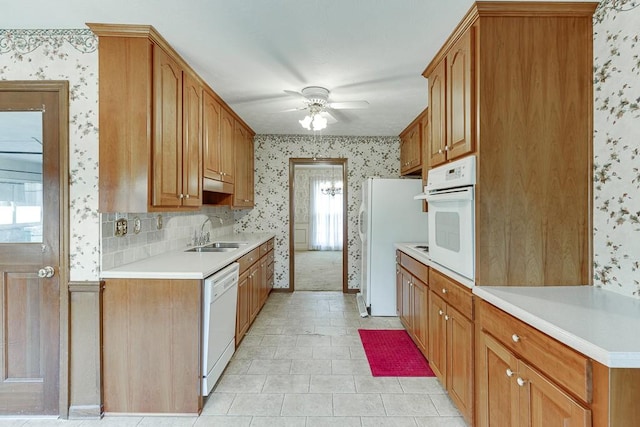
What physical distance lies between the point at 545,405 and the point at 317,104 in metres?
2.73

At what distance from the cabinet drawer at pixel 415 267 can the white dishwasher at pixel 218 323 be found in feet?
5.09

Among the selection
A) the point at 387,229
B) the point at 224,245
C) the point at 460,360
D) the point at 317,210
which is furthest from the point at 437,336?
the point at 317,210

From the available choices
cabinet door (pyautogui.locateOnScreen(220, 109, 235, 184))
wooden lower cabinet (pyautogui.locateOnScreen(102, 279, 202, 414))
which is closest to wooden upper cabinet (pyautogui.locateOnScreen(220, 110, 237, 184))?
cabinet door (pyautogui.locateOnScreen(220, 109, 235, 184))

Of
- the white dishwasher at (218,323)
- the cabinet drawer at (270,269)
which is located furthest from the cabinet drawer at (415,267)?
the cabinet drawer at (270,269)

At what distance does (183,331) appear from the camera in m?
2.05

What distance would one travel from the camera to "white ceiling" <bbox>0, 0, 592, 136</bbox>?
1779 mm

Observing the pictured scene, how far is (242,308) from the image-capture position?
3.07 meters

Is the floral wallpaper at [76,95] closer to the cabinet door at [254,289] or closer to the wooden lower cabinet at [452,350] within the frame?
the cabinet door at [254,289]

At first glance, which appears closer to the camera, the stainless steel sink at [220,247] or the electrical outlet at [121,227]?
the electrical outlet at [121,227]

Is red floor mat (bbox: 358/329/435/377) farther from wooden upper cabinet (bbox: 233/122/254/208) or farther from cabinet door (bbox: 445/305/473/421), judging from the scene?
wooden upper cabinet (bbox: 233/122/254/208)

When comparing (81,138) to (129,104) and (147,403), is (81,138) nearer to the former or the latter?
(129,104)

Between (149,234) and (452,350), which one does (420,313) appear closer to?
(452,350)

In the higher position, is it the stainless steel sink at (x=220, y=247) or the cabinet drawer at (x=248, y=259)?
the stainless steel sink at (x=220, y=247)

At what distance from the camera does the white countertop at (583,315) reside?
98cm
